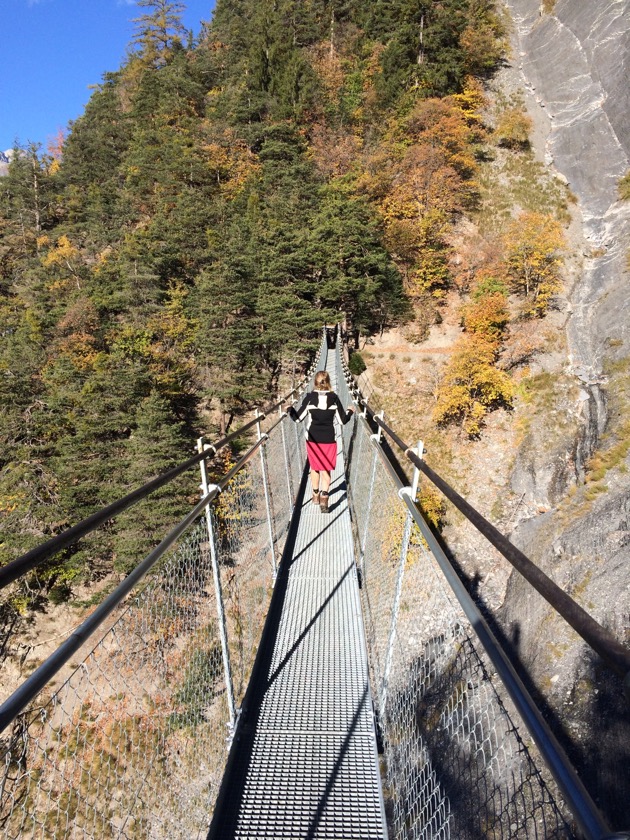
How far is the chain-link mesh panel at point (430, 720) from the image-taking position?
1094 mm

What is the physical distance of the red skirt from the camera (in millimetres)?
3799

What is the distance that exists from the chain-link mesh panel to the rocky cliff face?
3.54 m

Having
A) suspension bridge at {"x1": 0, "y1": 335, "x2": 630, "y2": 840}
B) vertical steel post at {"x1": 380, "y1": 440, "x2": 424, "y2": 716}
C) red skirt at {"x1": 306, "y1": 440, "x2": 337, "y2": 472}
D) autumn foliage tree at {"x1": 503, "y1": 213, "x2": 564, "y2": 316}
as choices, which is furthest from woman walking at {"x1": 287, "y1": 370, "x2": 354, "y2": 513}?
autumn foliage tree at {"x1": 503, "y1": 213, "x2": 564, "y2": 316}

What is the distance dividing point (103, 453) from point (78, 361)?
292 inches

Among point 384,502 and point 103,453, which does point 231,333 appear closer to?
point 103,453

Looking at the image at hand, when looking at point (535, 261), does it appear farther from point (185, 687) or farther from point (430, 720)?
point (185, 687)

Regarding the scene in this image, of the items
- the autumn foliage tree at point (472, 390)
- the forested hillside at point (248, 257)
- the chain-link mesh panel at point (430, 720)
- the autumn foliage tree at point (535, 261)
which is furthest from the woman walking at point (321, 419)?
the autumn foliage tree at point (535, 261)

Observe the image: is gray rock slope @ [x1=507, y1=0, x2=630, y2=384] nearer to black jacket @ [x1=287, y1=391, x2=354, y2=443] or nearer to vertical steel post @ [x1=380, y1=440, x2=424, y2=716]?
black jacket @ [x1=287, y1=391, x2=354, y2=443]

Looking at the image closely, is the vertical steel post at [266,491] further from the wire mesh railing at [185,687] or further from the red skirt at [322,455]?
the red skirt at [322,455]

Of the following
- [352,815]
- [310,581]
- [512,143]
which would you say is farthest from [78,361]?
[512,143]

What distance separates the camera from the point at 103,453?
14469 mm

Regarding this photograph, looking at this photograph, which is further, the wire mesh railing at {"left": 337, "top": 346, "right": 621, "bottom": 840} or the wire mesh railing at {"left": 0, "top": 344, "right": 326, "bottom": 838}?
the wire mesh railing at {"left": 0, "top": 344, "right": 326, "bottom": 838}

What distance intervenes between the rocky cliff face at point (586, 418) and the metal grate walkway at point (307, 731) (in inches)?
147

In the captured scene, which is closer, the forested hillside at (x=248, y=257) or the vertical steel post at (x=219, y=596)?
the vertical steel post at (x=219, y=596)
